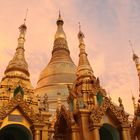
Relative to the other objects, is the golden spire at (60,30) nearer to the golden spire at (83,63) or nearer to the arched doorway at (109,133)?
the golden spire at (83,63)

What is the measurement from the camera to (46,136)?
16125 millimetres

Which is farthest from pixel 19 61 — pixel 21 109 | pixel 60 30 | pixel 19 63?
pixel 60 30

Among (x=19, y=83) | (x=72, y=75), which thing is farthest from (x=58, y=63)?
(x=19, y=83)

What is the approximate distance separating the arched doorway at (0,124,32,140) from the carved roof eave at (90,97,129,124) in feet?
13.7

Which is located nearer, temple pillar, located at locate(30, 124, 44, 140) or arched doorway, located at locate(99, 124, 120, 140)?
temple pillar, located at locate(30, 124, 44, 140)

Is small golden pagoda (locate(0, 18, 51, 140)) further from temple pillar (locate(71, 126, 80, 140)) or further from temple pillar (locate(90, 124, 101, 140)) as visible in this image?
temple pillar (locate(90, 124, 101, 140))

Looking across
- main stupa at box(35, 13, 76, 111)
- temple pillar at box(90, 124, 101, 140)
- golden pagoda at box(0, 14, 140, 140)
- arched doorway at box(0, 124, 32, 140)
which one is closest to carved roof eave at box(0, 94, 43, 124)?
golden pagoda at box(0, 14, 140, 140)

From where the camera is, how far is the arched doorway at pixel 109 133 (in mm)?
17717

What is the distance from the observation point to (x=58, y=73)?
3419cm

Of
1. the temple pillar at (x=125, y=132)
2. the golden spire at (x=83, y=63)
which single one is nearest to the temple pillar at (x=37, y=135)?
the temple pillar at (x=125, y=132)

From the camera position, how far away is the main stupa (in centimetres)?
3091

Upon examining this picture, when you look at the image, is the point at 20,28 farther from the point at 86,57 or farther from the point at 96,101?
the point at 96,101

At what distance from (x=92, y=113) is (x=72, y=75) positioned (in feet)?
56.9

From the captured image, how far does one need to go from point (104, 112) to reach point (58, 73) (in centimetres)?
1717
